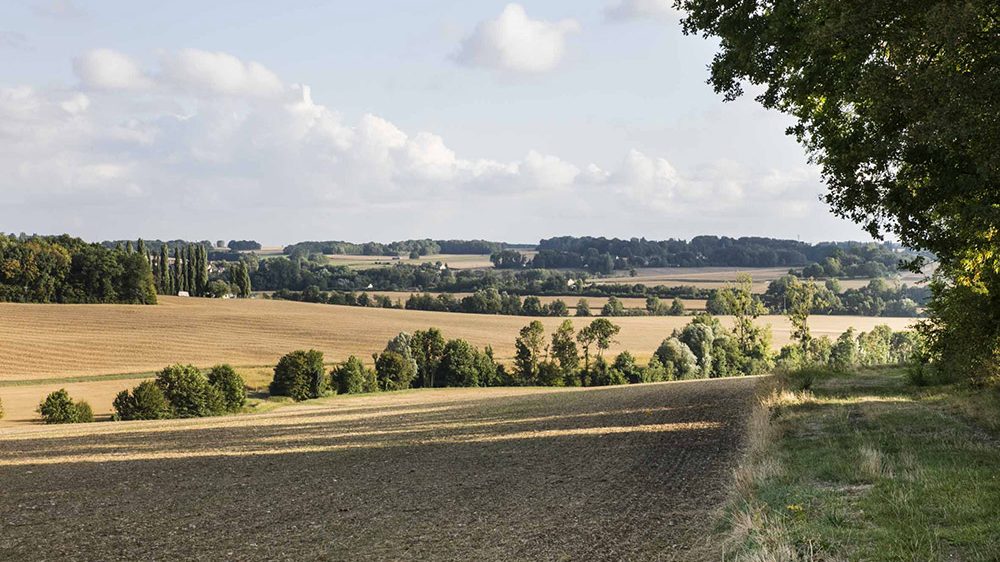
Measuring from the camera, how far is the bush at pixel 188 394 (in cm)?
5828

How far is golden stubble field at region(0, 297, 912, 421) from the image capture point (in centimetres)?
7325

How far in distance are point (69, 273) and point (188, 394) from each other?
2375 inches

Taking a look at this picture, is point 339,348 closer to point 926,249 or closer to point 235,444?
point 235,444

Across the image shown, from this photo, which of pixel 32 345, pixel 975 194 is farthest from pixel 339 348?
pixel 975 194

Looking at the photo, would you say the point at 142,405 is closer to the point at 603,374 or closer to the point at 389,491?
the point at 389,491

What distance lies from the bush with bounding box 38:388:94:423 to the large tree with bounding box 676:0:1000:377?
49378 mm

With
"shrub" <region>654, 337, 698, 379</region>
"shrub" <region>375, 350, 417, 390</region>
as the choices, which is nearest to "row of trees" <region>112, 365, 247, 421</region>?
"shrub" <region>375, 350, 417, 390</region>

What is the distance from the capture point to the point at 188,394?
5838 cm

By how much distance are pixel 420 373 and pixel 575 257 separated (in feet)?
384

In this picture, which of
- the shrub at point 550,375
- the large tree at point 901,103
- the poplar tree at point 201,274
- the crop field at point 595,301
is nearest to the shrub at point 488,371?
the shrub at point 550,375

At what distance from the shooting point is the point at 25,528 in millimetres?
15359

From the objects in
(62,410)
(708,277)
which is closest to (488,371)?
(62,410)

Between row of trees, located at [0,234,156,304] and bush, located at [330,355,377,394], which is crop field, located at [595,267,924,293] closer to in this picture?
bush, located at [330,355,377,394]

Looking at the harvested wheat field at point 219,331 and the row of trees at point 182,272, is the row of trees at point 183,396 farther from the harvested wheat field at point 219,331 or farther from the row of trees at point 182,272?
the row of trees at point 182,272
